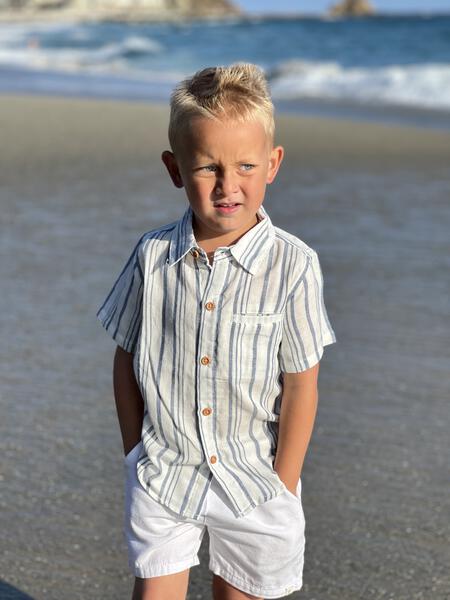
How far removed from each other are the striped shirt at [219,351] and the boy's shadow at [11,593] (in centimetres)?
77

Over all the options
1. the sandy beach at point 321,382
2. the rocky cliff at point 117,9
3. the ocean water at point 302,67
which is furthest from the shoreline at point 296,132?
the rocky cliff at point 117,9

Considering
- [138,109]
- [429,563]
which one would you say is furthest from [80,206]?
[138,109]

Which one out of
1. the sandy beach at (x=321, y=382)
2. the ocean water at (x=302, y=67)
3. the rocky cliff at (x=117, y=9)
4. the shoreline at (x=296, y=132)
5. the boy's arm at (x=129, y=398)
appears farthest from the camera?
the rocky cliff at (x=117, y=9)

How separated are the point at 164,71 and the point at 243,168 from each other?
2308 centimetres

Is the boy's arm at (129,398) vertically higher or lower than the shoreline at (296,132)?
higher

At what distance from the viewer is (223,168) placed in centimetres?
174

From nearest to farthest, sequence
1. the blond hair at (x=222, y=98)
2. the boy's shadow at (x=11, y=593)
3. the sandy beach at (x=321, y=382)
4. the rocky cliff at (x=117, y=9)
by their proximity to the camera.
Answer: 1. the blond hair at (x=222, y=98)
2. the boy's shadow at (x=11, y=593)
3. the sandy beach at (x=321, y=382)
4. the rocky cliff at (x=117, y=9)

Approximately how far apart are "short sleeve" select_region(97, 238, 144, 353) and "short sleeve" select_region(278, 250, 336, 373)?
288mm

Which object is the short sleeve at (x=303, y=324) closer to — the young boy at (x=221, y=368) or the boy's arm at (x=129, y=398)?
the young boy at (x=221, y=368)

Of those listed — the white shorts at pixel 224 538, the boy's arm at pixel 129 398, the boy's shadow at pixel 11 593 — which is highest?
the boy's arm at pixel 129 398

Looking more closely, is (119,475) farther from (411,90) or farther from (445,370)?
(411,90)

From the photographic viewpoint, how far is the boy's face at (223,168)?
172 cm

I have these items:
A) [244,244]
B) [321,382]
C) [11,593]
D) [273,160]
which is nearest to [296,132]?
[321,382]

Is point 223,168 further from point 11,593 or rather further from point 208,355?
point 11,593
